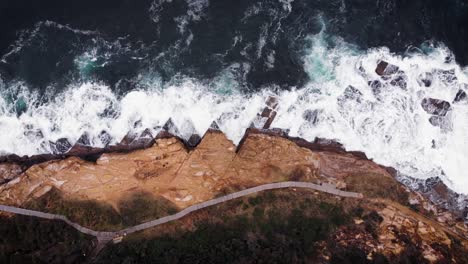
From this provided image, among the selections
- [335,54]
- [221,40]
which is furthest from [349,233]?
[221,40]

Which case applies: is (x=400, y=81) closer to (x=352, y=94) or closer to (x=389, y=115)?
(x=389, y=115)

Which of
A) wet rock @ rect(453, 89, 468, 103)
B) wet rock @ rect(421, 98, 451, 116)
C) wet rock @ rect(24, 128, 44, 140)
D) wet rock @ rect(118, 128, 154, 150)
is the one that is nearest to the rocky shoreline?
wet rock @ rect(118, 128, 154, 150)

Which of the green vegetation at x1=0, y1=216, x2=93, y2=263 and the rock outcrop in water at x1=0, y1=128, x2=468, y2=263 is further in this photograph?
the rock outcrop in water at x1=0, y1=128, x2=468, y2=263

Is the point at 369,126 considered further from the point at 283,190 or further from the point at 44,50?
the point at 44,50

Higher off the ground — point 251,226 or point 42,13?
point 42,13

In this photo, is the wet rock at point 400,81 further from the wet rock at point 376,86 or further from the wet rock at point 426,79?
the wet rock at point 426,79

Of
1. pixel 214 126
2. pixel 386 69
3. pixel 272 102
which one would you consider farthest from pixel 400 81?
pixel 214 126

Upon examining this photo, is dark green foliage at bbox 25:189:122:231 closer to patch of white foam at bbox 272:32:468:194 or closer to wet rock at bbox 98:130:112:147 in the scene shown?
wet rock at bbox 98:130:112:147
